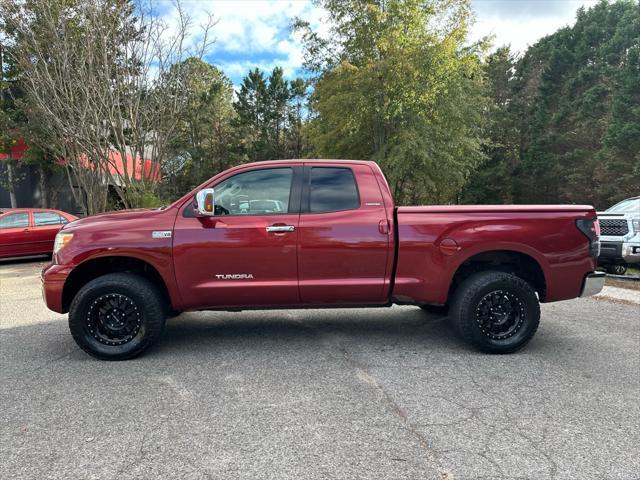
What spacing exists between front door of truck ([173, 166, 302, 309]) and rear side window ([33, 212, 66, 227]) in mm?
9778

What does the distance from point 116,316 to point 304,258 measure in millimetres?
1944

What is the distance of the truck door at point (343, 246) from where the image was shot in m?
4.35

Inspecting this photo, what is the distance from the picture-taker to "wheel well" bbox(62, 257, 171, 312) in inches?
175

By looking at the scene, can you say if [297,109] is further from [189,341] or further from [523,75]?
[189,341]

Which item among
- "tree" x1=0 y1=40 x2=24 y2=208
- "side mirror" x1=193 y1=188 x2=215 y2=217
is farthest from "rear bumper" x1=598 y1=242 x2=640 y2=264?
"tree" x1=0 y1=40 x2=24 y2=208

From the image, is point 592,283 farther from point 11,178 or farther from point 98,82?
point 11,178

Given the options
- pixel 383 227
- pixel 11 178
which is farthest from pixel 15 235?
pixel 383 227

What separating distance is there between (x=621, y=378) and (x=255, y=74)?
41052mm

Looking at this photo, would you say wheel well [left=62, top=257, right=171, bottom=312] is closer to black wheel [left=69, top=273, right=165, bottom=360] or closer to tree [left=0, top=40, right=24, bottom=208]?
black wheel [left=69, top=273, right=165, bottom=360]

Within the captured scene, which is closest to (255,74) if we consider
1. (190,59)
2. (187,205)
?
(190,59)

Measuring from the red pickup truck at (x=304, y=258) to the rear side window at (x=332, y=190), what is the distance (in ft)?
0.05

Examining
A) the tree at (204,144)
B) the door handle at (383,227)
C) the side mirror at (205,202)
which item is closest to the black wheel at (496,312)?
the door handle at (383,227)

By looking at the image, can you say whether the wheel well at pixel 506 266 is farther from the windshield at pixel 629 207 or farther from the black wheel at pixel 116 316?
the windshield at pixel 629 207

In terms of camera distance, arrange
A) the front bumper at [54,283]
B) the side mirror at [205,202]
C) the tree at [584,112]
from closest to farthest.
A: the side mirror at [205,202]
the front bumper at [54,283]
the tree at [584,112]
